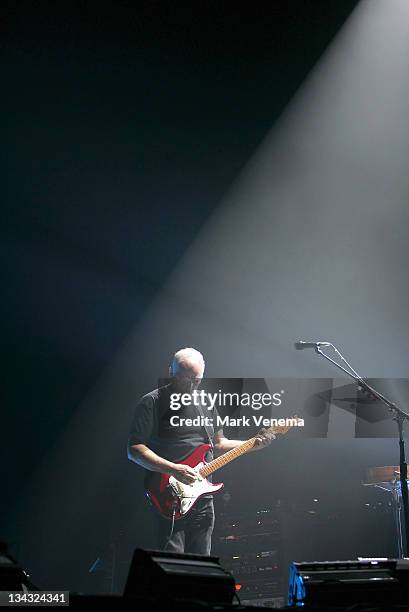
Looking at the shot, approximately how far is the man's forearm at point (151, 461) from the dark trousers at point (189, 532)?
0.29 metres

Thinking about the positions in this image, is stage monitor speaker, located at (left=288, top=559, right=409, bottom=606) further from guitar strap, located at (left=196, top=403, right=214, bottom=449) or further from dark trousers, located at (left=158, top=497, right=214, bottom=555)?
guitar strap, located at (left=196, top=403, right=214, bottom=449)

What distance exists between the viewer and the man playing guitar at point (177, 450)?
4.16m

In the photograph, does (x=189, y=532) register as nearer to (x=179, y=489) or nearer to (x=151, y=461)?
(x=179, y=489)

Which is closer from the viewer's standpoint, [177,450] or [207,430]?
[177,450]

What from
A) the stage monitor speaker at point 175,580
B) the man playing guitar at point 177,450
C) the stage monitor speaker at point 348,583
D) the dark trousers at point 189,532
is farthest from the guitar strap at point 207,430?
the stage monitor speaker at point 175,580

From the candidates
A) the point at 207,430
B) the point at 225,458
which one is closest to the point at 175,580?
the point at 207,430

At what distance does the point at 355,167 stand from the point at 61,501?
4.03 meters

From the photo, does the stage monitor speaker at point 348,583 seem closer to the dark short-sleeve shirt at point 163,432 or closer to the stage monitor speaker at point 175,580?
the stage monitor speaker at point 175,580

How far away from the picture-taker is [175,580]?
2.13m

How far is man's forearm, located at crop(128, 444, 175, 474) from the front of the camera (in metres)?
4.27

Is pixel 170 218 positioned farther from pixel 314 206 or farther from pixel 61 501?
pixel 61 501

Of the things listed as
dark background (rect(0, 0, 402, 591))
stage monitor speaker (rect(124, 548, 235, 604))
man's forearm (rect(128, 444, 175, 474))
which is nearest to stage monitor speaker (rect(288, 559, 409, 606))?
stage monitor speaker (rect(124, 548, 235, 604))

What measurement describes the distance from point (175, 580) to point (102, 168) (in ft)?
15.9

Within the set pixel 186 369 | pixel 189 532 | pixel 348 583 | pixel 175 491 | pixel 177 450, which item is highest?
pixel 186 369
